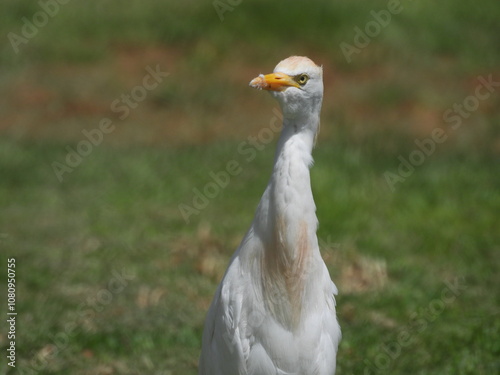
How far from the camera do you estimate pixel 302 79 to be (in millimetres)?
3828

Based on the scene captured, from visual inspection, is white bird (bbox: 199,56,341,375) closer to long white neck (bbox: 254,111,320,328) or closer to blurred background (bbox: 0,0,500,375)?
long white neck (bbox: 254,111,320,328)

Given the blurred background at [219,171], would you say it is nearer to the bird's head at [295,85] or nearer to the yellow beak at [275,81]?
the bird's head at [295,85]

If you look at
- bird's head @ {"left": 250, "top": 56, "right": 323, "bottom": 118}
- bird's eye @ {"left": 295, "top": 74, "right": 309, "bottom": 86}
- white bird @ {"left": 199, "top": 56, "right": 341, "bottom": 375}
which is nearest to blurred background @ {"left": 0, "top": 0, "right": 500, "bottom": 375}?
white bird @ {"left": 199, "top": 56, "right": 341, "bottom": 375}

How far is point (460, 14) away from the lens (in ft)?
45.2

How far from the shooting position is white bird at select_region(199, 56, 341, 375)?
387cm

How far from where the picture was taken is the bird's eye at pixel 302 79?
150 inches

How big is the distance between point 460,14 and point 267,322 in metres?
10.9

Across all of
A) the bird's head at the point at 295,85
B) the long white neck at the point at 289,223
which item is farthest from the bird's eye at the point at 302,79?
the long white neck at the point at 289,223

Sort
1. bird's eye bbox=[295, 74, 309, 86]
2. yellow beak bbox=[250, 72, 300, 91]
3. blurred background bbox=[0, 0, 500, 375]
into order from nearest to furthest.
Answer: yellow beak bbox=[250, 72, 300, 91], bird's eye bbox=[295, 74, 309, 86], blurred background bbox=[0, 0, 500, 375]

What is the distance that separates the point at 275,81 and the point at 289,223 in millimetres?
655

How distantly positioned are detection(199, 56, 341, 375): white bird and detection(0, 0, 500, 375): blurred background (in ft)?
4.72

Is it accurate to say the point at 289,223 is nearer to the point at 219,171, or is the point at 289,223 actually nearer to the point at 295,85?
the point at 295,85

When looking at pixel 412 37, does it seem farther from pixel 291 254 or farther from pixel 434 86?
pixel 291 254

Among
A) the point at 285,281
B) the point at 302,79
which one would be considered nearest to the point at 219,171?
the point at 285,281
